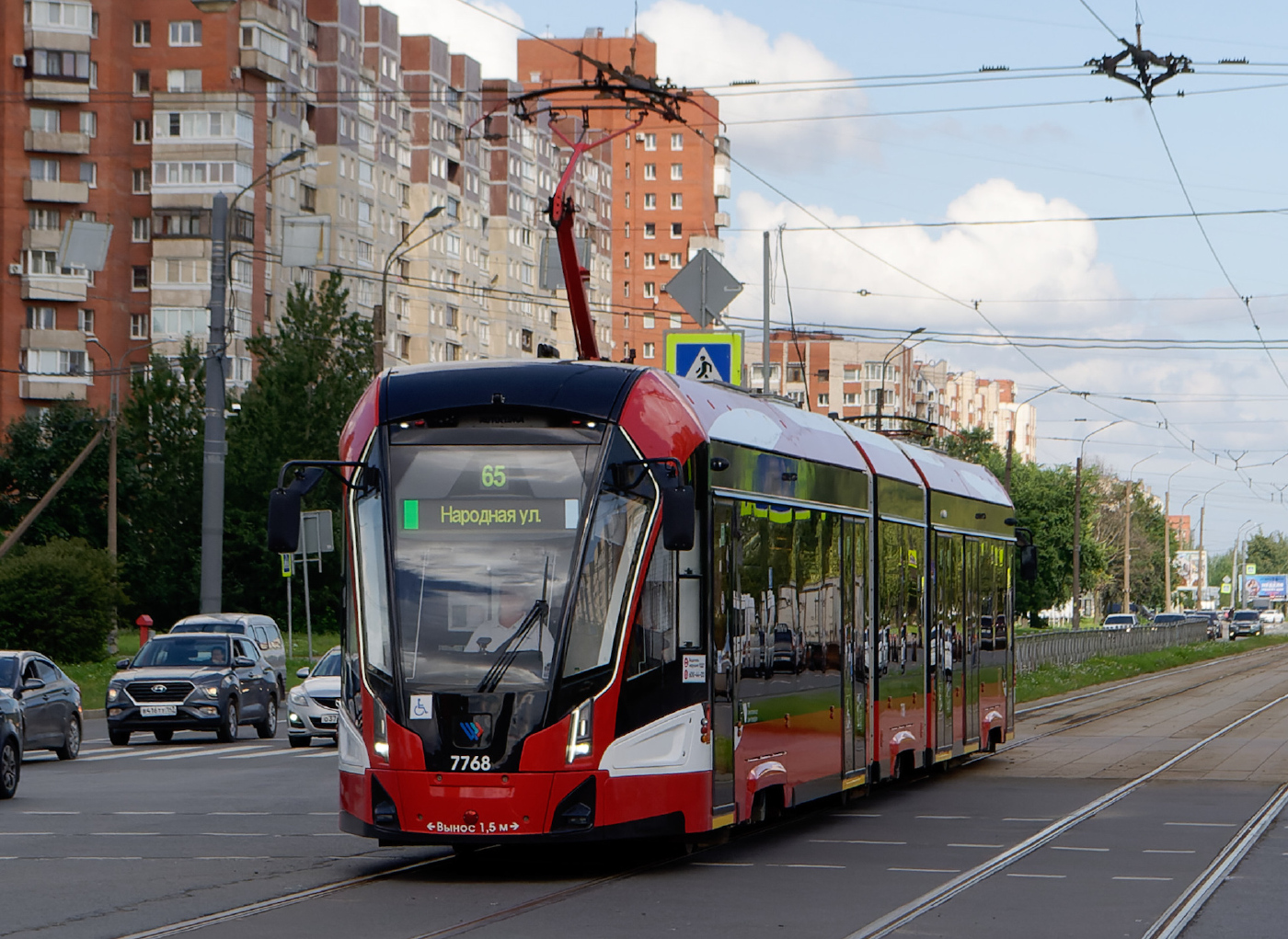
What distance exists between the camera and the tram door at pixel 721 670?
13.0 m

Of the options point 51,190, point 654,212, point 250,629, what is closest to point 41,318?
point 51,190

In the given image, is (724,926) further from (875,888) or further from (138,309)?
(138,309)

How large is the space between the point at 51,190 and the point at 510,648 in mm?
79271

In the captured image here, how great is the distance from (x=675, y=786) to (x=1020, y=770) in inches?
399

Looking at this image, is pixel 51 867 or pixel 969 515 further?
pixel 969 515

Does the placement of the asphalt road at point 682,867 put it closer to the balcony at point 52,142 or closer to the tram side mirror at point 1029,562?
the tram side mirror at point 1029,562

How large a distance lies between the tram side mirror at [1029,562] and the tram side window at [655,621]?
40.9ft

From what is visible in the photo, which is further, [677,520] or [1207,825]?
[1207,825]

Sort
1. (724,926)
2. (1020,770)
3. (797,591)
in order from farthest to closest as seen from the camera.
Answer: (1020,770)
(797,591)
(724,926)

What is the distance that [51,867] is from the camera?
44.0 feet

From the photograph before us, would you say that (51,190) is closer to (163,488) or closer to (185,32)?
(185,32)

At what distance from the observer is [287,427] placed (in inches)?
2837

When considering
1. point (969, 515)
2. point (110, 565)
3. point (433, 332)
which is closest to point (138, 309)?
point (433, 332)

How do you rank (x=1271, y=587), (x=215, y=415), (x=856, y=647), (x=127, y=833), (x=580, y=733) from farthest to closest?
1. (x=1271, y=587)
2. (x=215, y=415)
3. (x=856, y=647)
4. (x=127, y=833)
5. (x=580, y=733)
